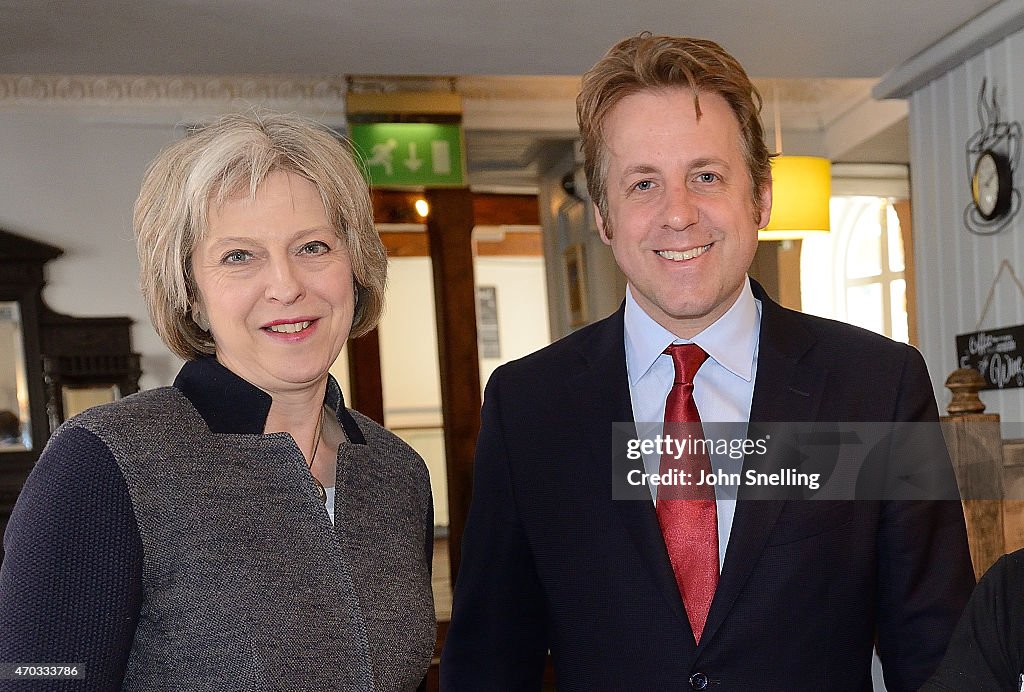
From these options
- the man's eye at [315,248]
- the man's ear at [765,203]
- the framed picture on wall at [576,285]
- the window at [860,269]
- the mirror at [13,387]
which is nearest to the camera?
the man's eye at [315,248]

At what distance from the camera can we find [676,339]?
160cm

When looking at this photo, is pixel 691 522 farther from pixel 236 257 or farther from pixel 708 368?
pixel 236 257

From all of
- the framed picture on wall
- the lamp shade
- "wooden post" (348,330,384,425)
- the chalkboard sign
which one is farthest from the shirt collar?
the framed picture on wall

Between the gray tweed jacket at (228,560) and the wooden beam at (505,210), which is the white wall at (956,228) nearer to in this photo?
the gray tweed jacket at (228,560)

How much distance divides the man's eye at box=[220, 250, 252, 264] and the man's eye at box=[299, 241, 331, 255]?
8cm

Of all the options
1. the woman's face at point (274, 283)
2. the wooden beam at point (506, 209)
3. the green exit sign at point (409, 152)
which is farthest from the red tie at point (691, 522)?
the wooden beam at point (506, 209)

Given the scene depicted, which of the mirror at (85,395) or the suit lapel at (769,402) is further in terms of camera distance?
the mirror at (85,395)

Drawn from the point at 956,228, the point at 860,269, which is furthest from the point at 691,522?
the point at 860,269

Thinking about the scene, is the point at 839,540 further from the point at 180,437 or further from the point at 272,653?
the point at 180,437

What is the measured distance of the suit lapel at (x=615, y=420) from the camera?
147cm

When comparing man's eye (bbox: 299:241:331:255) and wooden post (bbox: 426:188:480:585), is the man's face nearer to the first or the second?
man's eye (bbox: 299:241:331:255)

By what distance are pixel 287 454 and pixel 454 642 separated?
1.35 ft

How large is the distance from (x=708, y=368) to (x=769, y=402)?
0.10 meters

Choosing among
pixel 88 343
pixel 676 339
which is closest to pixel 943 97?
pixel 676 339
